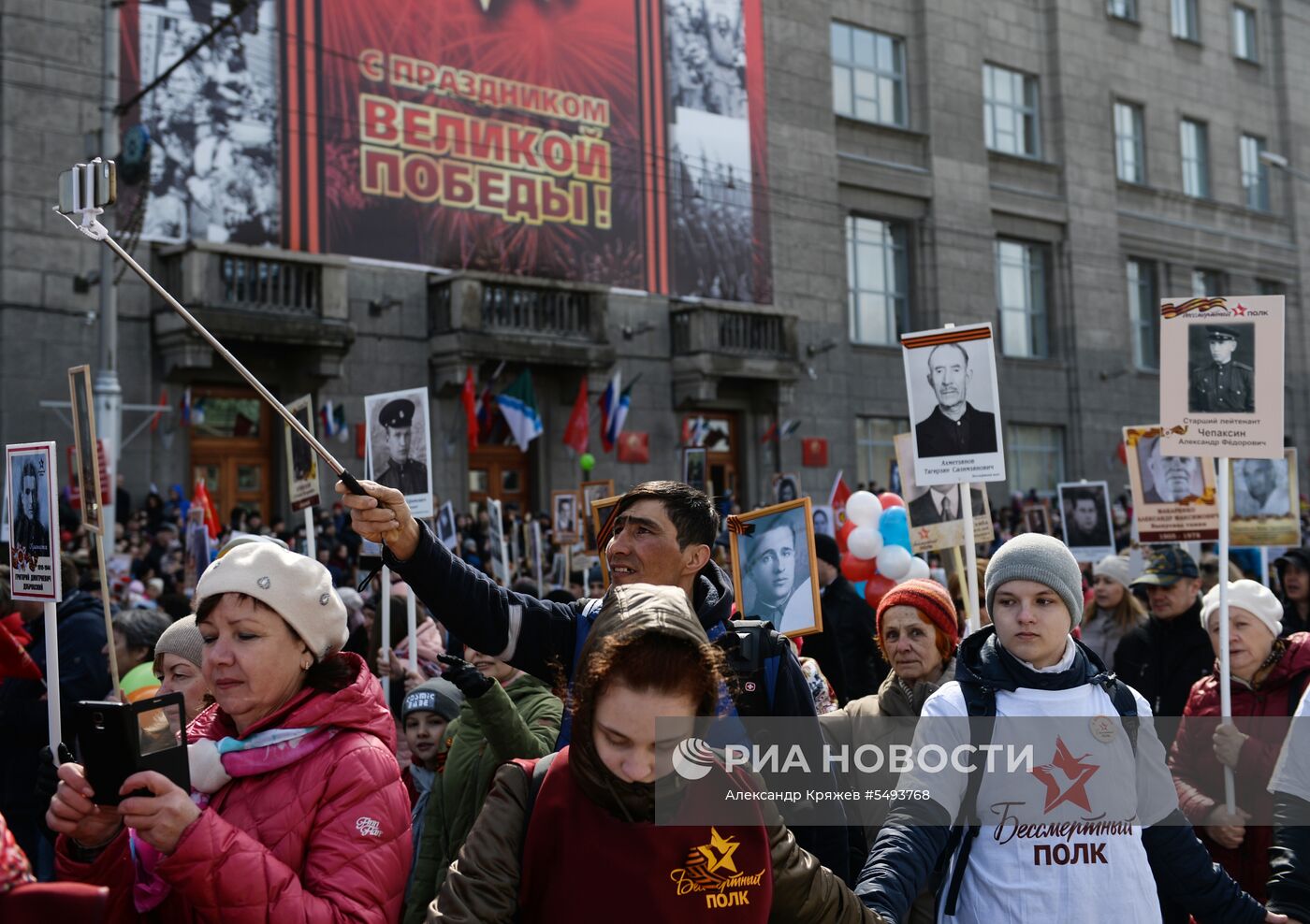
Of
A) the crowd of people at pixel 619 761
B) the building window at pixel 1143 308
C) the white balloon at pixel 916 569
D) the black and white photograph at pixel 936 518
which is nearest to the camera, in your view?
the crowd of people at pixel 619 761

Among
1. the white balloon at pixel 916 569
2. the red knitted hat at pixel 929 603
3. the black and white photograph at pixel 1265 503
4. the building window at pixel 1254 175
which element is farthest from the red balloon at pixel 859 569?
the building window at pixel 1254 175

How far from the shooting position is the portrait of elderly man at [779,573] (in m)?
5.66

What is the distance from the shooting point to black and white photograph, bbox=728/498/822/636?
561 centimetres

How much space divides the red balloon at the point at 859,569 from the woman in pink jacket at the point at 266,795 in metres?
7.63

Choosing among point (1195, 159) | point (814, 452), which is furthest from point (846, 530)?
point (1195, 159)

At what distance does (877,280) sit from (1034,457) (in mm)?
5385

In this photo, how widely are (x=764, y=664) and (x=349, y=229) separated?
17016 mm

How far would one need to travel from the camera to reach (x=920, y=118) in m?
26.9

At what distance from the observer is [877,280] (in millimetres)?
26484

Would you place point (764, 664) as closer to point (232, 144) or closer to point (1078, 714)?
point (1078, 714)

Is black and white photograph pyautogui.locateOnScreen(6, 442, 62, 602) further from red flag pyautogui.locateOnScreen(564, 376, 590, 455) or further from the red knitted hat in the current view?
red flag pyautogui.locateOnScreen(564, 376, 590, 455)

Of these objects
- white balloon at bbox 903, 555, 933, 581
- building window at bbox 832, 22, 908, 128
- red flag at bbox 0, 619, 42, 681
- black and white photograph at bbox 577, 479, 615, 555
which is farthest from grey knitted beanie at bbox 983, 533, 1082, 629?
building window at bbox 832, 22, 908, 128

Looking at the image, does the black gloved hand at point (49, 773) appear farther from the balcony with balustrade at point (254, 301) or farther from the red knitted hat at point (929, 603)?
the balcony with balustrade at point (254, 301)

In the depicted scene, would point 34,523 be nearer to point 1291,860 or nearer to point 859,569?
point 1291,860
